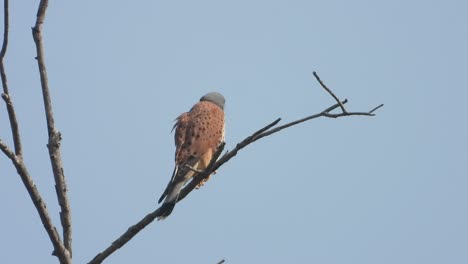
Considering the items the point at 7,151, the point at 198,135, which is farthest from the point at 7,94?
the point at 198,135

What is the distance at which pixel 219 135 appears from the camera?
20.6 feet

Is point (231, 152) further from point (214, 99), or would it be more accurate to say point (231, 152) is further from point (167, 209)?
point (214, 99)

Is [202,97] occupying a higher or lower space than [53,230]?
higher

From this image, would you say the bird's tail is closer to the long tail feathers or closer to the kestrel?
the long tail feathers

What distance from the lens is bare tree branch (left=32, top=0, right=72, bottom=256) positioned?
3.39 metres

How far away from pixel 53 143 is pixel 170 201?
117 cm

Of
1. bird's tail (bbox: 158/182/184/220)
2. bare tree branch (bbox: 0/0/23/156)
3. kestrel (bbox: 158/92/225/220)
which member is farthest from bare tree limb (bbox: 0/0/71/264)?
kestrel (bbox: 158/92/225/220)

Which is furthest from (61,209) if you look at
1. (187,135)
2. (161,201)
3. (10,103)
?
(187,135)

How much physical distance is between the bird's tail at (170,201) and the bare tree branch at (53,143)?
2.67 feet

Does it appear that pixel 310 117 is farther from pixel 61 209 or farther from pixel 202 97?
pixel 202 97

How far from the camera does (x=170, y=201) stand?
Answer: 4492 millimetres

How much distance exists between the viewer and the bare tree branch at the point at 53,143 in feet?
11.1

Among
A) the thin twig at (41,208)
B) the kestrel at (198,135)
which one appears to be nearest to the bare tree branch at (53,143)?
the thin twig at (41,208)

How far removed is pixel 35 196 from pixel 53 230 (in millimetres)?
177
